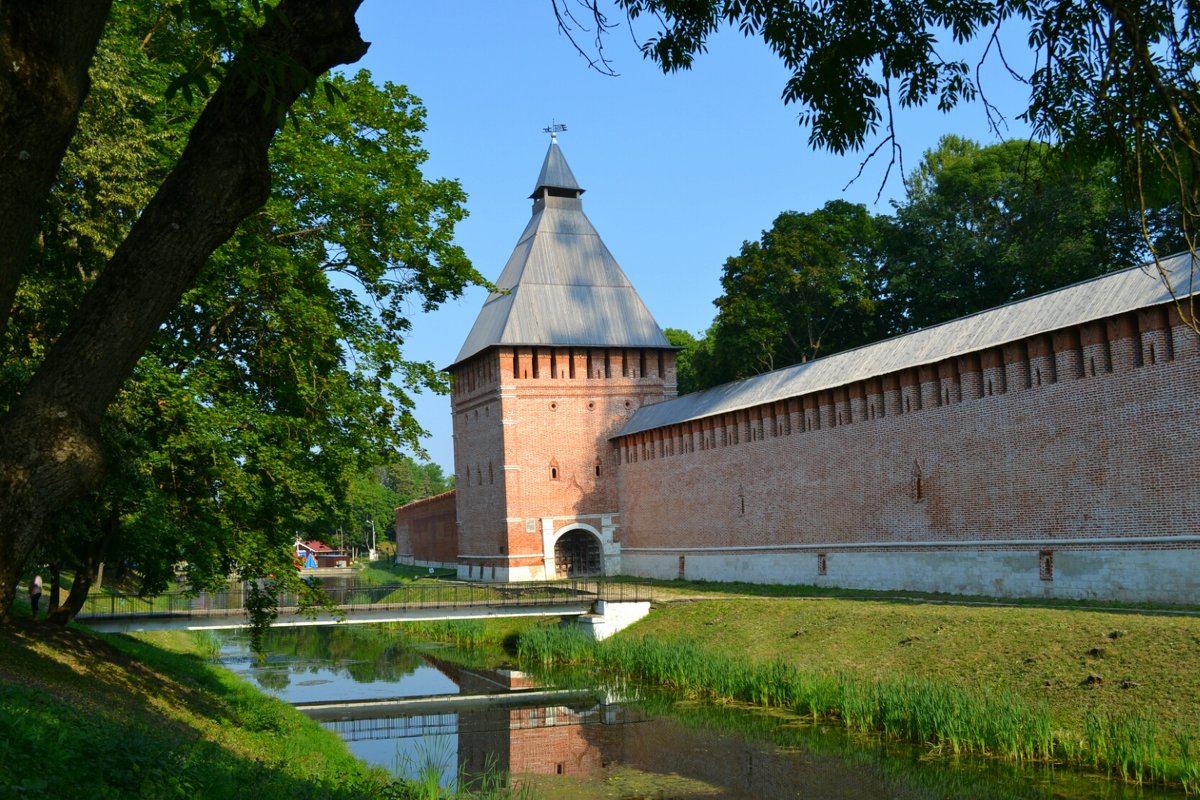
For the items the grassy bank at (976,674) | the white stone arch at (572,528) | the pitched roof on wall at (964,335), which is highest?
the pitched roof on wall at (964,335)

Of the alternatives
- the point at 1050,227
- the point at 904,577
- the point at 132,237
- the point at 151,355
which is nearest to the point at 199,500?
the point at 151,355

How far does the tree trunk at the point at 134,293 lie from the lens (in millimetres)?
3352

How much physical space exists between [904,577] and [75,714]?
53.3 ft

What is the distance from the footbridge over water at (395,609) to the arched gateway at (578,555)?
22.9 ft

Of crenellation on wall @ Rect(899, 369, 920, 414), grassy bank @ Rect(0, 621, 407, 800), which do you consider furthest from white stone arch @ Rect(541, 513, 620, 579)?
grassy bank @ Rect(0, 621, 407, 800)

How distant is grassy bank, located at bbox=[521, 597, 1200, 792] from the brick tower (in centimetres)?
1358

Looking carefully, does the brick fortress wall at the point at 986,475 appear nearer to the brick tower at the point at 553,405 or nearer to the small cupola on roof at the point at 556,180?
the brick tower at the point at 553,405

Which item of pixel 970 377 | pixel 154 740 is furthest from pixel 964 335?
pixel 154 740

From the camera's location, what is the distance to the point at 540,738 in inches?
564

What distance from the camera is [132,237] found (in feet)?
11.2

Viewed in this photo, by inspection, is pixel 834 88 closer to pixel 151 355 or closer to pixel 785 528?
pixel 151 355

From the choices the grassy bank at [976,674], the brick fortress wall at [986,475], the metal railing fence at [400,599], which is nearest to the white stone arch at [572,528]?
the brick fortress wall at [986,475]

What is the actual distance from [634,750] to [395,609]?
27.0 feet

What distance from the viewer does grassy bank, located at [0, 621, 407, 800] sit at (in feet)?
16.1
